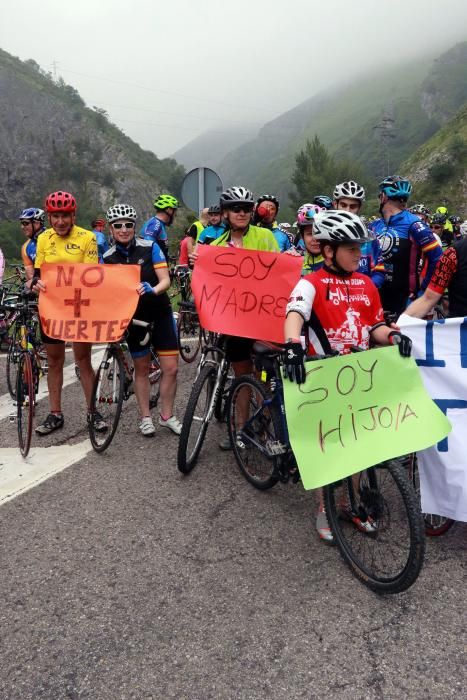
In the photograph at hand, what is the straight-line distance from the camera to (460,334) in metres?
3.44

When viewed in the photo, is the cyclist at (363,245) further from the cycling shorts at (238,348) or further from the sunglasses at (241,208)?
the cycling shorts at (238,348)

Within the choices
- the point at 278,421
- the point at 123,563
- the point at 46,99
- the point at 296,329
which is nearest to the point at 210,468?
Answer: the point at 278,421

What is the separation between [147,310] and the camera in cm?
513

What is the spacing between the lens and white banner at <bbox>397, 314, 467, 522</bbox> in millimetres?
3268

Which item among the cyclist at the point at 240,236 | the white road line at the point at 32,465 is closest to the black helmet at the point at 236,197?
the cyclist at the point at 240,236

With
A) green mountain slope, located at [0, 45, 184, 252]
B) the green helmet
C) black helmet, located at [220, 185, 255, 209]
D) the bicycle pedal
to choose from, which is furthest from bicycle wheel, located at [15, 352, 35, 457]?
green mountain slope, located at [0, 45, 184, 252]

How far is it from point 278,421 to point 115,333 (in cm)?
182

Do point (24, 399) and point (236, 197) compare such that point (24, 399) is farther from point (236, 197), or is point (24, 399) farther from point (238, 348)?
point (236, 197)

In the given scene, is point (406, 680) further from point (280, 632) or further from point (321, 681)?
point (280, 632)

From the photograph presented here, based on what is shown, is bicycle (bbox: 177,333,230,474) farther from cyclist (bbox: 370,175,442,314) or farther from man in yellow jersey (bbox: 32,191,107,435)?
cyclist (bbox: 370,175,442,314)

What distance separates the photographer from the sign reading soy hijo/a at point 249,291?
14.5 ft

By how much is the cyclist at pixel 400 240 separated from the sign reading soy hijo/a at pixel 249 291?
1085 mm

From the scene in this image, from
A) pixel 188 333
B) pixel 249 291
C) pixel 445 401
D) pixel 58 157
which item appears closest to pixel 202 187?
pixel 188 333

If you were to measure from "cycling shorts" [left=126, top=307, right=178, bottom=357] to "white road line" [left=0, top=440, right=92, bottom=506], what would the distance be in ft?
3.39
